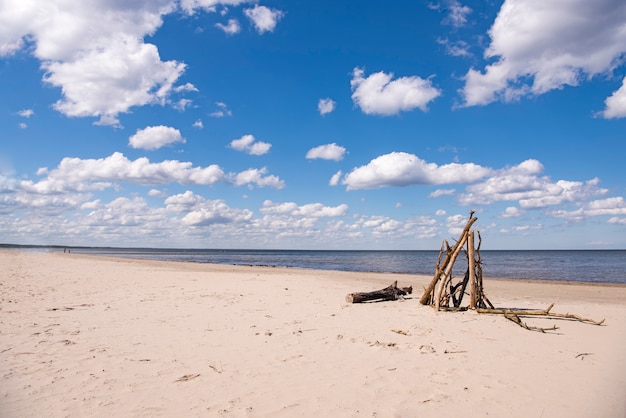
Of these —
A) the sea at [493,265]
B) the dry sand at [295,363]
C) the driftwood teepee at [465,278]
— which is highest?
the driftwood teepee at [465,278]

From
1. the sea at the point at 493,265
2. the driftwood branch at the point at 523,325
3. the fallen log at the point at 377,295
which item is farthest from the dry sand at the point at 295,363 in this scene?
the sea at the point at 493,265

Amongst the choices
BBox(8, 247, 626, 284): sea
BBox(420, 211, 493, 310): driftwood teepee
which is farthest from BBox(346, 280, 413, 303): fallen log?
BBox(8, 247, 626, 284): sea

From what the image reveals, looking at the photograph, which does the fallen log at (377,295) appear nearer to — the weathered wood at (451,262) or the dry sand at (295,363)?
the dry sand at (295,363)

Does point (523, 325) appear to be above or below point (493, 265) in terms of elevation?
above

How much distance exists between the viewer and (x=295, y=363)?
671 centimetres

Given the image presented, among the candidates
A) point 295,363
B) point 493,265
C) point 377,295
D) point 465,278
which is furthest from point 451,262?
point 493,265

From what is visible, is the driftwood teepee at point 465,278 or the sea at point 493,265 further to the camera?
the sea at point 493,265

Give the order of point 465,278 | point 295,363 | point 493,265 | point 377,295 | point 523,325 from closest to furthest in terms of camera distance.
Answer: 1. point 295,363
2. point 523,325
3. point 465,278
4. point 377,295
5. point 493,265

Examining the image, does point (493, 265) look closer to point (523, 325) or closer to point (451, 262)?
point (451, 262)

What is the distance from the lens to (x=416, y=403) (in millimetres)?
5188

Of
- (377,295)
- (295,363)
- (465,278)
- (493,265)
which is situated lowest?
(493,265)

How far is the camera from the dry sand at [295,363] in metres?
5.11

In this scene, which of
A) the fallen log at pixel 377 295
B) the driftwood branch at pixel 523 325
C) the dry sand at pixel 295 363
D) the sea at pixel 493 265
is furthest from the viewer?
the sea at pixel 493 265

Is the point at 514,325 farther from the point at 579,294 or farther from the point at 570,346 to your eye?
the point at 579,294
